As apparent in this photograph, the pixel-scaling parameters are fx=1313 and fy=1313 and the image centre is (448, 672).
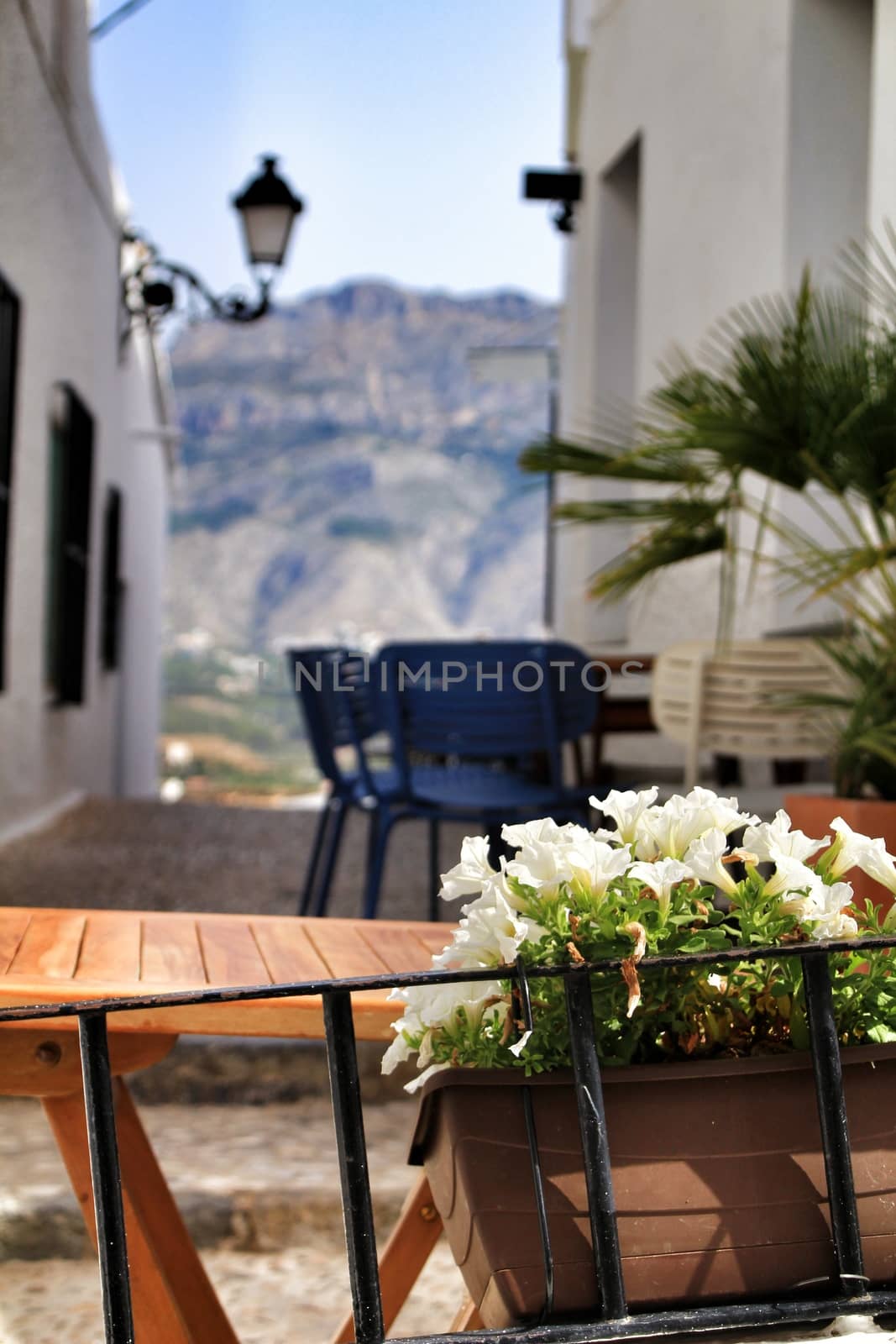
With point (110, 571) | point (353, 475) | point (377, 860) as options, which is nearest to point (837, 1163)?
point (377, 860)

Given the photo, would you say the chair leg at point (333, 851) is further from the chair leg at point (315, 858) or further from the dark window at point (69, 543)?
the dark window at point (69, 543)

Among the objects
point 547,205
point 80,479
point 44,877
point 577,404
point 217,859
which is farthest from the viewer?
point 547,205

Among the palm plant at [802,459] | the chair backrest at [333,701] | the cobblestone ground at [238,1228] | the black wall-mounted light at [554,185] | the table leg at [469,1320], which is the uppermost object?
the black wall-mounted light at [554,185]

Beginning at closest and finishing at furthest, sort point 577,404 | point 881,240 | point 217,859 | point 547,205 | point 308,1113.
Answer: point 308,1113, point 881,240, point 217,859, point 577,404, point 547,205

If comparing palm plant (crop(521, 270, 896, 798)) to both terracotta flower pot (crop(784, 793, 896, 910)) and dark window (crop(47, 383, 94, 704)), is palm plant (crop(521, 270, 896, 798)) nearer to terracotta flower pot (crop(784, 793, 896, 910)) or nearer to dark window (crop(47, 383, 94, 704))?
terracotta flower pot (crop(784, 793, 896, 910))

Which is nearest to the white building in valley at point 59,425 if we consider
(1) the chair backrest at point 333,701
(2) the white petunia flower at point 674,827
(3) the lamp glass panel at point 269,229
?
(3) the lamp glass panel at point 269,229

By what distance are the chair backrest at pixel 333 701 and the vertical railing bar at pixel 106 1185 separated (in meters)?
1.91

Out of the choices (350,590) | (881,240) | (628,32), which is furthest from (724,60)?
(350,590)

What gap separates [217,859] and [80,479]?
223 cm

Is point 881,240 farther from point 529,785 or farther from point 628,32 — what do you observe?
point 628,32

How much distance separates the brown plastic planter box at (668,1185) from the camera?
75cm

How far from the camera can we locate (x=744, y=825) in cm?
86

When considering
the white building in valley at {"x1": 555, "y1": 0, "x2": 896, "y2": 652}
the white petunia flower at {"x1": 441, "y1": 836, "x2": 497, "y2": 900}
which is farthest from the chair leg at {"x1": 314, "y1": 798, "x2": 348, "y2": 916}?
the white petunia flower at {"x1": 441, "y1": 836, "x2": 497, "y2": 900}

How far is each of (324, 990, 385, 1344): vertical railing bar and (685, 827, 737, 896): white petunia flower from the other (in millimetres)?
224
